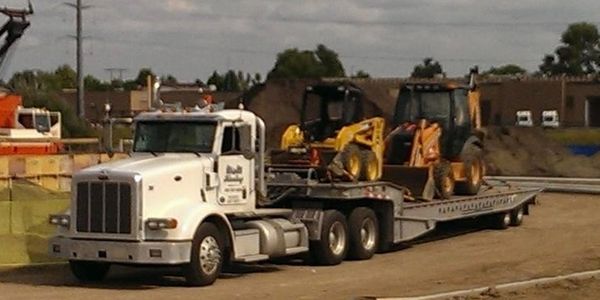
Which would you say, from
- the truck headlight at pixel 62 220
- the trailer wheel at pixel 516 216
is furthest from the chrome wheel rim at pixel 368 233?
the trailer wheel at pixel 516 216

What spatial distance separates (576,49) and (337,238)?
137142 mm

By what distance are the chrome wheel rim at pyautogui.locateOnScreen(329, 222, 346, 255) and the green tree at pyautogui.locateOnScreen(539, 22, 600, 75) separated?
133 meters

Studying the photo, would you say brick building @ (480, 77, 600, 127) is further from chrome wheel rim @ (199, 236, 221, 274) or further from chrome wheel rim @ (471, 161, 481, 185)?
chrome wheel rim @ (199, 236, 221, 274)

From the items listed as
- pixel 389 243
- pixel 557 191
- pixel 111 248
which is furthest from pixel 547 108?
pixel 111 248

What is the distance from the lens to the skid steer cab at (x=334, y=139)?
22.8 m

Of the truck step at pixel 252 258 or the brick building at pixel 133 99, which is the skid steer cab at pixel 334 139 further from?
the truck step at pixel 252 258

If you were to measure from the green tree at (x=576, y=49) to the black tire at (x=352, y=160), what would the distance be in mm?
131851

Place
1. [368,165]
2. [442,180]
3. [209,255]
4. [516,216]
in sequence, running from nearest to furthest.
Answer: [209,255], [368,165], [442,180], [516,216]

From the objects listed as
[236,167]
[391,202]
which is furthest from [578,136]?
[236,167]

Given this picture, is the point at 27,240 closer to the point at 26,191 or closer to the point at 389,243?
the point at 26,191

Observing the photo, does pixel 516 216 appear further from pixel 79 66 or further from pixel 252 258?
pixel 79 66

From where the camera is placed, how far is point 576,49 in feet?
506

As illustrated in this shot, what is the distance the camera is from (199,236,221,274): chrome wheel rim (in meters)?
18.5

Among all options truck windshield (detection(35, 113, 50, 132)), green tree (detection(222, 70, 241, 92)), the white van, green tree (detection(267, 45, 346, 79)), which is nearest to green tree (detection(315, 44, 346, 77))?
green tree (detection(267, 45, 346, 79))
